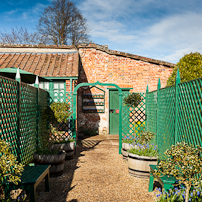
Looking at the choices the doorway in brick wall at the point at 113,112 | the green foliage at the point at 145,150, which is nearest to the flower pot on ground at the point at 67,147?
the green foliage at the point at 145,150

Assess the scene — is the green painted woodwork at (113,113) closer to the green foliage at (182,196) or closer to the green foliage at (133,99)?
the green foliage at (133,99)

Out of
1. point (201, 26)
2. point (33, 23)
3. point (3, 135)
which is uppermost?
point (33, 23)

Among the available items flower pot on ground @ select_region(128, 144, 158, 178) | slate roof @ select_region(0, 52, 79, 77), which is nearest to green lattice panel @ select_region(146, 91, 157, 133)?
flower pot on ground @ select_region(128, 144, 158, 178)

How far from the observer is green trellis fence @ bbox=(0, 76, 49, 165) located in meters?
3.11

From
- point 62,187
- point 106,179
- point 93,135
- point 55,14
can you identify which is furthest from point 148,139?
point 55,14

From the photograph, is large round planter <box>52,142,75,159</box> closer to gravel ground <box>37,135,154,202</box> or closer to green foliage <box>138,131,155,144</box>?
gravel ground <box>37,135,154,202</box>

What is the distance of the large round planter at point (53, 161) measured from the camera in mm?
4418

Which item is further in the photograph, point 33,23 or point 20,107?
point 33,23

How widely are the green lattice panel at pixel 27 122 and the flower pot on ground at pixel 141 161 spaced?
219 cm

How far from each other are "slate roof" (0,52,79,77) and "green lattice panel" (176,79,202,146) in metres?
5.70

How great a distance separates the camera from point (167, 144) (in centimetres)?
407

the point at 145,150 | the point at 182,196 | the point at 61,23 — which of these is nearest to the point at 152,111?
the point at 145,150

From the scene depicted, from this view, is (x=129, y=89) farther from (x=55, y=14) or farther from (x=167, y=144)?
(x=55, y=14)

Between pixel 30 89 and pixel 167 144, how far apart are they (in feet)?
10.2
